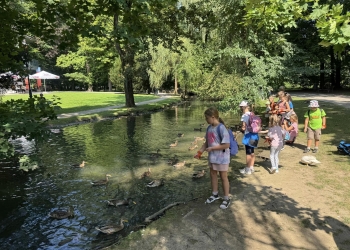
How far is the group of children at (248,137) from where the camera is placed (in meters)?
5.89

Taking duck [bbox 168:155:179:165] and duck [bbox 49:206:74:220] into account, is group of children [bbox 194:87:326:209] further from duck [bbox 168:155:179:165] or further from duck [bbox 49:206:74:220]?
duck [bbox 49:206:74:220]

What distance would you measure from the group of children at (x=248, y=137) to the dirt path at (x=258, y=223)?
1.65ft

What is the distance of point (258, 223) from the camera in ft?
17.4

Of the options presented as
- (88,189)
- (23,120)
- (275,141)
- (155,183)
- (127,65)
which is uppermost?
(127,65)

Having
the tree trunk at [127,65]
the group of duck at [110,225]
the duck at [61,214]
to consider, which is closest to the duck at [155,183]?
the group of duck at [110,225]

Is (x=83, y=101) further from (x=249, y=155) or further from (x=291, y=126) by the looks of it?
(x=249, y=155)

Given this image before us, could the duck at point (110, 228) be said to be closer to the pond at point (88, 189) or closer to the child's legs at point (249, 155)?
the pond at point (88, 189)

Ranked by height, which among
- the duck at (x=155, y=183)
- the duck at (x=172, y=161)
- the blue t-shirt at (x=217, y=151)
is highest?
the blue t-shirt at (x=217, y=151)

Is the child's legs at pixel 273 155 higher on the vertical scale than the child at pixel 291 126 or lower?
lower

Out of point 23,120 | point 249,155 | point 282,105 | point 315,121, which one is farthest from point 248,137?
point 23,120

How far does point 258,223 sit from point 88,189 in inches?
193

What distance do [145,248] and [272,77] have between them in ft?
45.6

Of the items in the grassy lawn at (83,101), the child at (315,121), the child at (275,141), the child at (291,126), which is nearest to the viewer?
the child at (275,141)

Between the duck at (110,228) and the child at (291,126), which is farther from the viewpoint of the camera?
the child at (291,126)
